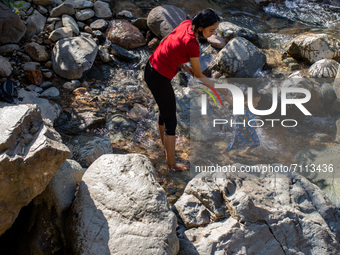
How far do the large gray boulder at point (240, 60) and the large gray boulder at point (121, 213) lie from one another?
137 inches

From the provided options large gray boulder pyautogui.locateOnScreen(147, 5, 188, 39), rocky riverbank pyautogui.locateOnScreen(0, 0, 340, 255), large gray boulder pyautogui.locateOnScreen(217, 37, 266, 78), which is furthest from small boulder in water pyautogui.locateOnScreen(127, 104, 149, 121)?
large gray boulder pyautogui.locateOnScreen(147, 5, 188, 39)

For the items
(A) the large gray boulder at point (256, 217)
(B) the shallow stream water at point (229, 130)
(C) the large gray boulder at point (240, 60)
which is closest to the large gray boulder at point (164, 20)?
(B) the shallow stream water at point (229, 130)

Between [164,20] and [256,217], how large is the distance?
4984 millimetres

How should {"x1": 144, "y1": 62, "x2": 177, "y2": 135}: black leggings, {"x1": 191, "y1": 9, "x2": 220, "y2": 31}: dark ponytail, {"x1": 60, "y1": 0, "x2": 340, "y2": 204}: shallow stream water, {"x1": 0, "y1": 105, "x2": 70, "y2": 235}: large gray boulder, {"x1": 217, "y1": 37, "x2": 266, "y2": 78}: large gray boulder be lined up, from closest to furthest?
1. {"x1": 0, "y1": 105, "x2": 70, "y2": 235}: large gray boulder
2. {"x1": 191, "y1": 9, "x2": 220, "y2": 31}: dark ponytail
3. {"x1": 144, "y1": 62, "x2": 177, "y2": 135}: black leggings
4. {"x1": 60, "y1": 0, "x2": 340, "y2": 204}: shallow stream water
5. {"x1": 217, "y1": 37, "x2": 266, "y2": 78}: large gray boulder

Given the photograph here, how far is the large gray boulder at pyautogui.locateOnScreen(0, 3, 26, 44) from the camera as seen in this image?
5715mm

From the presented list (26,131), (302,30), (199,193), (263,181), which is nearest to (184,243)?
(199,193)

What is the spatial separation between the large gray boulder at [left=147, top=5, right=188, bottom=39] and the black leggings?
3.42m

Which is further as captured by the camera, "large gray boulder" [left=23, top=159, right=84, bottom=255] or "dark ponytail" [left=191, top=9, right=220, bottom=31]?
"dark ponytail" [left=191, top=9, right=220, bottom=31]

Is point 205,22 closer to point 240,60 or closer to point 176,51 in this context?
point 176,51

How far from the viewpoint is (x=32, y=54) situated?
581 cm

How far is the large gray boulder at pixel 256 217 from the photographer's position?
→ 2.73 m

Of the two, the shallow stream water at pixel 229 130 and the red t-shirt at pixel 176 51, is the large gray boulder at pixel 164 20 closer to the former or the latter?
the shallow stream water at pixel 229 130

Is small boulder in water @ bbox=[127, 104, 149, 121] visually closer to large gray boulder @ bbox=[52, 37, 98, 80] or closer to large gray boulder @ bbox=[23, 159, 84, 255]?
large gray boulder @ bbox=[52, 37, 98, 80]

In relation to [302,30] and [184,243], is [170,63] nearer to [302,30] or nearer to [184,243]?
[184,243]
